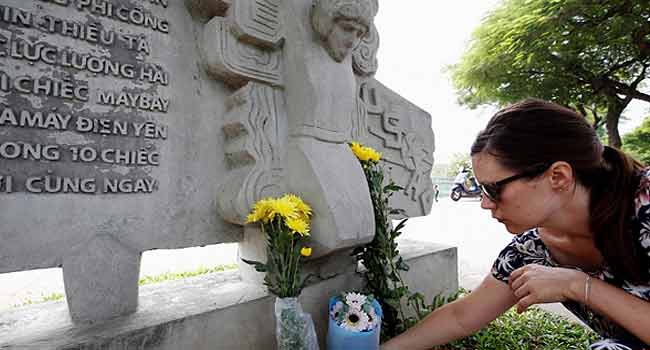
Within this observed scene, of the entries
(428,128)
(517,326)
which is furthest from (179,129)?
(517,326)

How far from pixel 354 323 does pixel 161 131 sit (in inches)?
49.4

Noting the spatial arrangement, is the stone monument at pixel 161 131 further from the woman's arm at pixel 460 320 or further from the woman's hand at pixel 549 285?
the woman's hand at pixel 549 285

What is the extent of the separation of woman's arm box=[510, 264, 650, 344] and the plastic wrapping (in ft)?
2.74

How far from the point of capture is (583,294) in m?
1.21

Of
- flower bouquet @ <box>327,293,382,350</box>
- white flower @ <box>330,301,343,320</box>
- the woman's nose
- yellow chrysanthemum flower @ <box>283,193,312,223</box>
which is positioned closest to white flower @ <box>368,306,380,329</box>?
flower bouquet @ <box>327,293,382,350</box>

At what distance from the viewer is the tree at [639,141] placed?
10.8m

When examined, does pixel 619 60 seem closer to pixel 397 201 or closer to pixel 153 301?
pixel 397 201

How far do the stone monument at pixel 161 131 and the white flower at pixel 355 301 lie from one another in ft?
0.81

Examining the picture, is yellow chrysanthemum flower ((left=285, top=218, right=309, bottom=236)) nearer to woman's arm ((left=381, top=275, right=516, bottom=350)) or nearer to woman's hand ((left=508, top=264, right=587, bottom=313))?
woman's arm ((left=381, top=275, right=516, bottom=350))

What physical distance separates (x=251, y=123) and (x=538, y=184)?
1.28 metres

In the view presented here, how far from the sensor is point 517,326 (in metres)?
2.55

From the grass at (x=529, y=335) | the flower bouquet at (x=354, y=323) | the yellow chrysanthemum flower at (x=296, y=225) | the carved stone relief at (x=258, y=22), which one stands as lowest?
the grass at (x=529, y=335)

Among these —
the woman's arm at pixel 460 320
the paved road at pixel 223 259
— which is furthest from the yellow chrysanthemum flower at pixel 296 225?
the paved road at pixel 223 259

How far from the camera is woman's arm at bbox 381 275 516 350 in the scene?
1.52 metres
